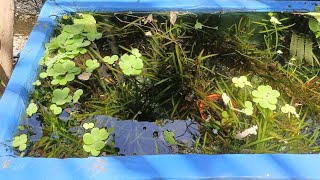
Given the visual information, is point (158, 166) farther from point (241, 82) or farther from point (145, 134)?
point (241, 82)

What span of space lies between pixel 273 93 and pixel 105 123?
0.58 metres

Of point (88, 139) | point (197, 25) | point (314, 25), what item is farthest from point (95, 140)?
point (314, 25)

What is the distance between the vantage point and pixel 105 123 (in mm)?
1489

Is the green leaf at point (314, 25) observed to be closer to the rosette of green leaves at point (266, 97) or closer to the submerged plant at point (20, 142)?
the rosette of green leaves at point (266, 97)

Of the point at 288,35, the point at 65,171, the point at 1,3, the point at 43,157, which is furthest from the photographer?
the point at 288,35

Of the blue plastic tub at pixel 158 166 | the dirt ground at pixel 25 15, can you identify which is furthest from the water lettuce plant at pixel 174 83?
the dirt ground at pixel 25 15

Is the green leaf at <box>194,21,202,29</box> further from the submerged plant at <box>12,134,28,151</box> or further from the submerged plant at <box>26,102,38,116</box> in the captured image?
the submerged plant at <box>12,134,28,151</box>

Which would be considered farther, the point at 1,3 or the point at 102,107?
the point at 1,3

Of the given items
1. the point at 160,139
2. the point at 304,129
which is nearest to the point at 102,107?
the point at 160,139

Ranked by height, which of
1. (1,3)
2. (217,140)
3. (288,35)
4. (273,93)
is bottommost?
(217,140)

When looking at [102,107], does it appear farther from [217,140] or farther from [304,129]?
[304,129]

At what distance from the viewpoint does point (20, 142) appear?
1.32 m

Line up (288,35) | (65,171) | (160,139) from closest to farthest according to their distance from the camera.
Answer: (65,171), (160,139), (288,35)

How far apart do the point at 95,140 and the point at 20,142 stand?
218mm
